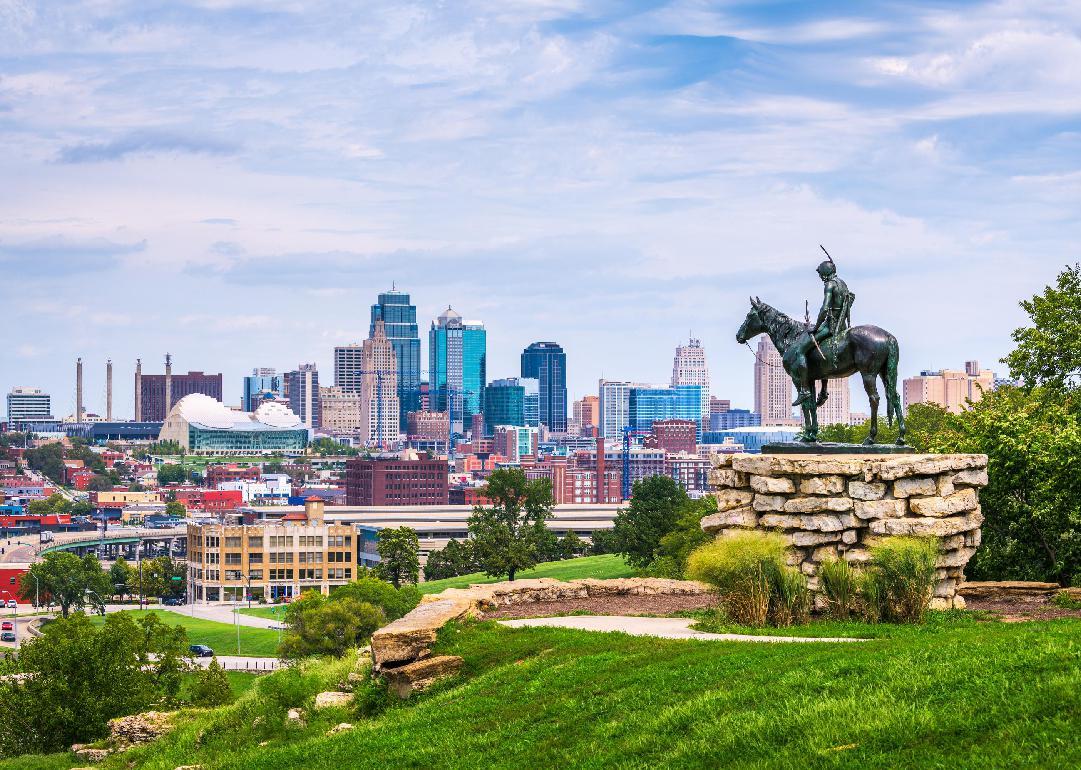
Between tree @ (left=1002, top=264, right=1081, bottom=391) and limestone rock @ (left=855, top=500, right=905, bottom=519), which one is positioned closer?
limestone rock @ (left=855, top=500, right=905, bottom=519)

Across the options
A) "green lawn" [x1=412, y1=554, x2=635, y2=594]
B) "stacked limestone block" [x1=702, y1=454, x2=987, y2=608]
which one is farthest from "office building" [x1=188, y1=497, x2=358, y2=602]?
"stacked limestone block" [x1=702, y1=454, x2=987, y2=608]

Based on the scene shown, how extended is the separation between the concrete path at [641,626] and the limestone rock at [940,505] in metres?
2.75

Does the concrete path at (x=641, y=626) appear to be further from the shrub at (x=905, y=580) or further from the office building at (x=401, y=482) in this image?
the office building at (x=401, y=482)

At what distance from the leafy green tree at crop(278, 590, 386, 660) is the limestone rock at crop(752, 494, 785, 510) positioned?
107ft

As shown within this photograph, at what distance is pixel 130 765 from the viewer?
16.2m

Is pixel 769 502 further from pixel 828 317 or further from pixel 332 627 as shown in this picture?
pixel 332 627

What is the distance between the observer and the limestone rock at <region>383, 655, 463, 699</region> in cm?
1422

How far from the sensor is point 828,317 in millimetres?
17562

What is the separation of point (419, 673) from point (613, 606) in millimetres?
4516

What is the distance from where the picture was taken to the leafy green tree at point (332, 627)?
48.2m

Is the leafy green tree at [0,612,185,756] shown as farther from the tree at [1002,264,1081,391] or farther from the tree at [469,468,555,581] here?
the tree at [469,468,555,581]

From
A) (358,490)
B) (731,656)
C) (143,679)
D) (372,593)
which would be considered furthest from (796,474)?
(358,490)

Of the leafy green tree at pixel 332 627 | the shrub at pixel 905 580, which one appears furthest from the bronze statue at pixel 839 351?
the leafy green tree at pixel 332 627

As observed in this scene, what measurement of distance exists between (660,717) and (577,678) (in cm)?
201
